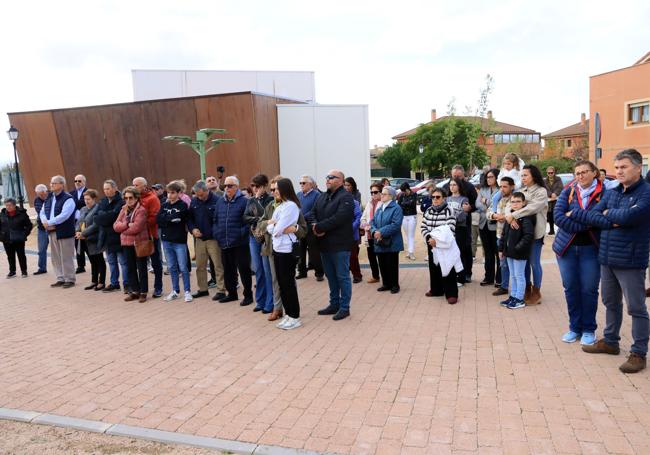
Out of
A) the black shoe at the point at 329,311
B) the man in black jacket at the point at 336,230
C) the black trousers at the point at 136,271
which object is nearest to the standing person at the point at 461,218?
the man in black jacket at the point at 336,230

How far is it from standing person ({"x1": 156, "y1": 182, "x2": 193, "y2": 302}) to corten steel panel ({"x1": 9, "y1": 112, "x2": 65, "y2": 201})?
19.7m

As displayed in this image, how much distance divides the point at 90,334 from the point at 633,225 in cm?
626

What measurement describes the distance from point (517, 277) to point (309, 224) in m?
3.28

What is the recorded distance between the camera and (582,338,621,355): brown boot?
4.96 meters

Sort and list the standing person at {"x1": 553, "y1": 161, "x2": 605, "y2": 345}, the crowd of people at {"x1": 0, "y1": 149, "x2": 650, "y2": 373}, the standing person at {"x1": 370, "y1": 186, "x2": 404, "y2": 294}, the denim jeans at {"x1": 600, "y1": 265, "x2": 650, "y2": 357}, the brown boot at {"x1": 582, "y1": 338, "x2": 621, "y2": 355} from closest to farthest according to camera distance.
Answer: the denim jeans at {"x1": 600, "y1": 265, "x2": 650, "y2": 357} < the crowd of people at {"x1": 0, "y1": 149, "x2": 650, "y2": 373} < the brown boot at {"x1": 582, "y1": 338, "x2": 621, "y2": 355} < the standing person at {"x1": 553, "y1": 161, "x2": 605, "y2": 345} < the standing person at {"x1": 370, "y1": 186, "x2": 404, "y2": 294}

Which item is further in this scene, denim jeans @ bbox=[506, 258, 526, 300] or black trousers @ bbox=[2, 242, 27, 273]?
black trousers @ bbox=[2, 242, 27, 273]

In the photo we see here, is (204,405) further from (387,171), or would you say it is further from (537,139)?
(537,139)

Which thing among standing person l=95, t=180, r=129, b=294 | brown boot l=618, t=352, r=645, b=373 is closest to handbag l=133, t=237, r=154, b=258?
standing person l=95, t=180, r=129, b=294

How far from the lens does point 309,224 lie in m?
8.24

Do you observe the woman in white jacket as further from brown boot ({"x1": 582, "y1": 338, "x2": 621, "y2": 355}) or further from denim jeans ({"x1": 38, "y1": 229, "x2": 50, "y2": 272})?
denim jeans ({"x1": 38, "y1": 229, "x2": 50, "y2": 272})

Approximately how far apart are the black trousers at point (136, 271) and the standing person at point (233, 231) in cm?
150

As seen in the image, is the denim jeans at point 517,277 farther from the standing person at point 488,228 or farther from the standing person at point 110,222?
the standing person at point 110,222

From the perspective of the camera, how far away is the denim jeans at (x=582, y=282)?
16.8ft

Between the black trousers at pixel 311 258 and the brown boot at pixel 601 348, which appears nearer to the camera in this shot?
the brown boot at pixel 601 348
